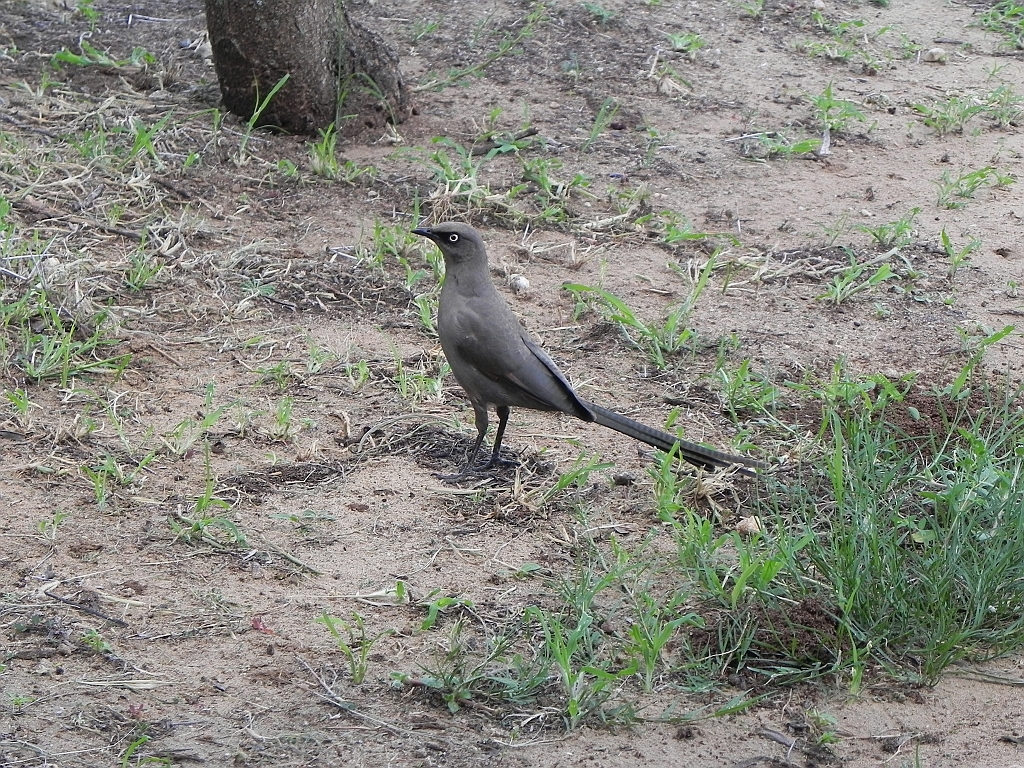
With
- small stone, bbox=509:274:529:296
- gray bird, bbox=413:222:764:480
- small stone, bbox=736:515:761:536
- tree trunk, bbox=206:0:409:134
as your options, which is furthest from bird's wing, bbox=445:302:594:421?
tree trunk, bbox=206:0:409:134

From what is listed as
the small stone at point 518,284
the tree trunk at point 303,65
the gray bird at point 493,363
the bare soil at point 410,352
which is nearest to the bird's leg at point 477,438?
the gray bird at point 493,363

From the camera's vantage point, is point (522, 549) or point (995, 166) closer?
point (522, 549)

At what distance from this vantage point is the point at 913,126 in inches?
324

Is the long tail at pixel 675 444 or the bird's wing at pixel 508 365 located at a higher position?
the bird's wing at pixel 508 365

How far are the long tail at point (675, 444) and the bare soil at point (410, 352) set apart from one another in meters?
0.12

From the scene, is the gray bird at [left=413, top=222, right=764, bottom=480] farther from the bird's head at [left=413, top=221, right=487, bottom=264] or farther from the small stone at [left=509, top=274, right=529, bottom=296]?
the small stone at [left=509, top=274, right=529, bottom=296]

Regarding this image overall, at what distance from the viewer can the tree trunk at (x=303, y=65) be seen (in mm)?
7129

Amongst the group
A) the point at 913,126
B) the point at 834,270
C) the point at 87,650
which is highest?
the point at 913,126

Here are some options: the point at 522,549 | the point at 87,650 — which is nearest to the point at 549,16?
the point at 522,549

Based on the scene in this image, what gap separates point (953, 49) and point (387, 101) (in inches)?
185

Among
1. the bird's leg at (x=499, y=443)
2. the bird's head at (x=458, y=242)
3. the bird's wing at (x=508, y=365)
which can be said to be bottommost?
the bird's leg at (x=499, y=443)

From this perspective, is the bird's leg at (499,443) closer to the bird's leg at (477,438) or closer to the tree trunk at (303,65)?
the bird's leg at (477,438)

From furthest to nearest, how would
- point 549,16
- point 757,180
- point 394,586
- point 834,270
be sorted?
point 549,16, point 757,180, point 834,270, point 394,586

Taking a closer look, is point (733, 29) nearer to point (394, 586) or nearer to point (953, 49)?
point (953, 49)
